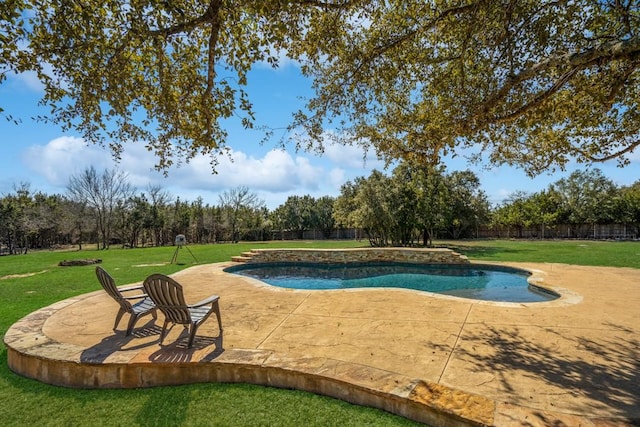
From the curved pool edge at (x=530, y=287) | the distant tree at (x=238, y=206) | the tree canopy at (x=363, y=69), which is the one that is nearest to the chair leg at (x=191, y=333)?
the tree canopy at (x=363, y=69)

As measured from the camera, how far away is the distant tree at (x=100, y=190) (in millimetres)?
31266

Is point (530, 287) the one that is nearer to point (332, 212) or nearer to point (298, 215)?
point (332, 212)

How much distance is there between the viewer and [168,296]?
12.1ft

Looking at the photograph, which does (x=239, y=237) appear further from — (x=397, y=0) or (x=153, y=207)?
(x=397, y=0)

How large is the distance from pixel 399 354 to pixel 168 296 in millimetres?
2603

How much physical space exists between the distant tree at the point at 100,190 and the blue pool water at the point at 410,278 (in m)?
25.6

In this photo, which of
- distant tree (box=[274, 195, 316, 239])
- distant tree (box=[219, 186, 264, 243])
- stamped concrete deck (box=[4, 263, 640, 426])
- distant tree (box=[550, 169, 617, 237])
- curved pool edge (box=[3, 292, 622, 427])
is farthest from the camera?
distant tree (box=[274, 195, 316, 239])

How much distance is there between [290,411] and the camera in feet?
9.17

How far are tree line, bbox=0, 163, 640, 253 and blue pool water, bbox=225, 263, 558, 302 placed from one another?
6.38 metres

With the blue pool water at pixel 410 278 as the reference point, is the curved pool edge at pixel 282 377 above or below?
above

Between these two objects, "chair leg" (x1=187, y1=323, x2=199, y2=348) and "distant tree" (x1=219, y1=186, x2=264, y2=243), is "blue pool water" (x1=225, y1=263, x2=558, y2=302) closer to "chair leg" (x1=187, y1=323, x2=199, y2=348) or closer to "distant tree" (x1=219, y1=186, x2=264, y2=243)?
"chair leg" (x1=187, y1=323, x2=199, y2=348)

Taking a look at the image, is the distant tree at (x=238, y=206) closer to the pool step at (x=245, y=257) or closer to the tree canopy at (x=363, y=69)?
the pool step at (x=245, y=257)

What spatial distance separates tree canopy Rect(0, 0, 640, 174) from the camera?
384 centimetres

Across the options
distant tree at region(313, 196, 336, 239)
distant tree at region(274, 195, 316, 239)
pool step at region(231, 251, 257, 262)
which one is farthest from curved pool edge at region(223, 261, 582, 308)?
distant tree at region(274, 195, 316, 239)
